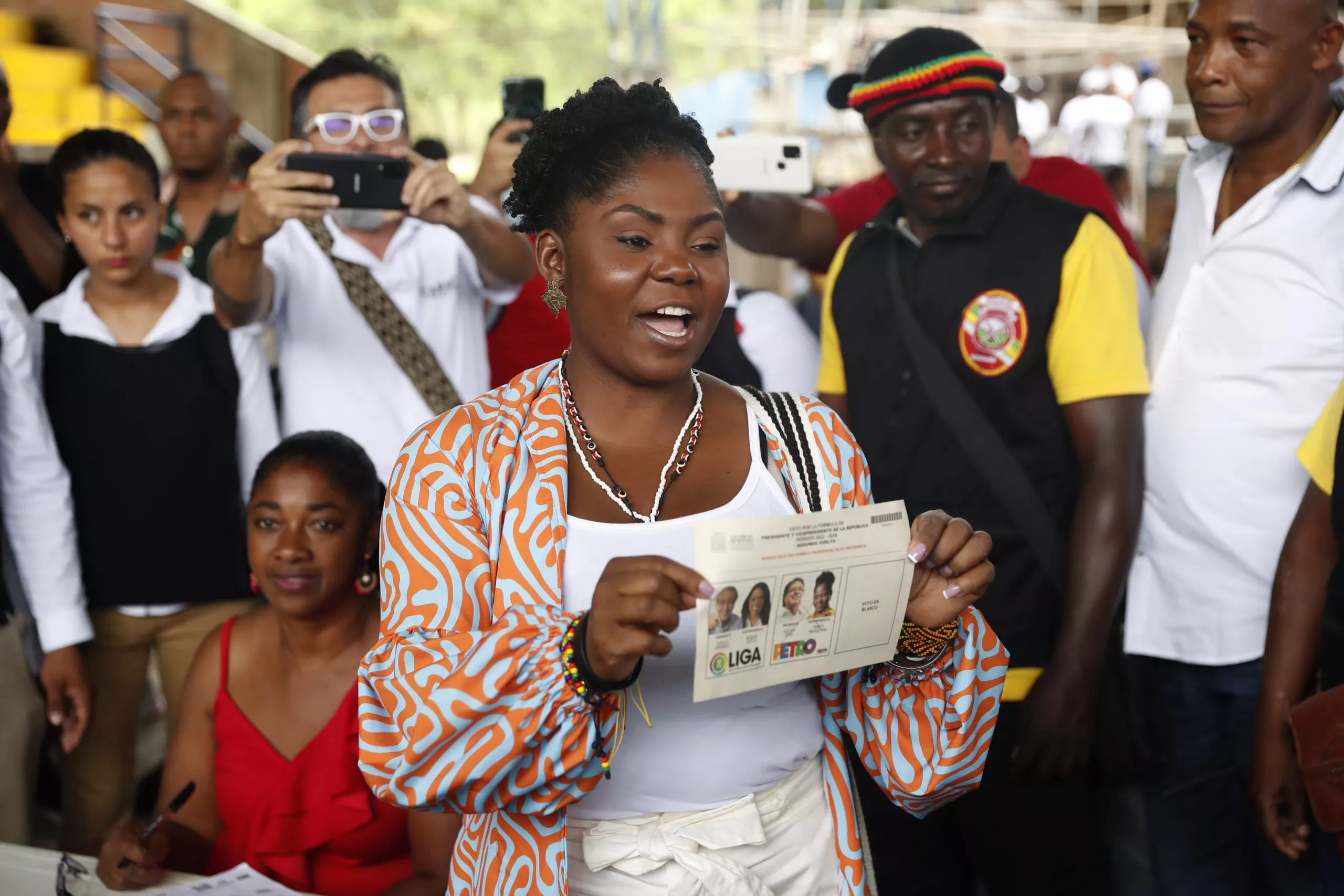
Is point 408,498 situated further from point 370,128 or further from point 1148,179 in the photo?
point 1148,179

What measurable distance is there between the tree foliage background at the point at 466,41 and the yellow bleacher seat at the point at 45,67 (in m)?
10.6

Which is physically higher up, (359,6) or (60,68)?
(359,6)

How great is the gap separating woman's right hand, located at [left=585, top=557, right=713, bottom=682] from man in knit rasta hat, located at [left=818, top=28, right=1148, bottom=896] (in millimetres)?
1442

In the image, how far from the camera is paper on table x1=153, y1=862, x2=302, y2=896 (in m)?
2.26

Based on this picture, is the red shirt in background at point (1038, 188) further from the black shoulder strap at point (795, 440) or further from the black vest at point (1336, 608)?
the black shoulder strap at point (795, 440)

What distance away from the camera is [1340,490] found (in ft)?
8.01

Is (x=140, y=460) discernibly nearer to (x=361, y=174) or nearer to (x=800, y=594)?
(x=361, y=174)

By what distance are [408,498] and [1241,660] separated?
198 centimetres

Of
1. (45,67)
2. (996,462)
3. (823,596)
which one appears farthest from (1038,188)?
(45,67)

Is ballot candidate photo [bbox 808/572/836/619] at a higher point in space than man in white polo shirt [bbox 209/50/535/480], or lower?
lower

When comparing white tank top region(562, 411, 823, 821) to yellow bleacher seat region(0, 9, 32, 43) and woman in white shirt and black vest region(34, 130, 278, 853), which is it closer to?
woman in white shirt and black vest region(34, 130, 278, 853)

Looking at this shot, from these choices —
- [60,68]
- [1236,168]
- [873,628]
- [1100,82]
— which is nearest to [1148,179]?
[1100,82]

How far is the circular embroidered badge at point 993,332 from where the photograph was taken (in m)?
2.78

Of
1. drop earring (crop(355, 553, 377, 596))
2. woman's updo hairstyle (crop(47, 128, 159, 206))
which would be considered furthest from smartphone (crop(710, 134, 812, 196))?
woman's updo hairstyle (crop(47, 128, 159, 206))
